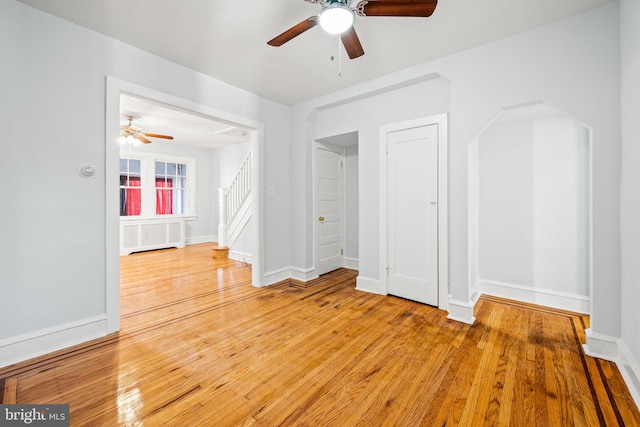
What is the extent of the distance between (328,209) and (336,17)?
3.09 metres

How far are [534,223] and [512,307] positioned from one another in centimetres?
103

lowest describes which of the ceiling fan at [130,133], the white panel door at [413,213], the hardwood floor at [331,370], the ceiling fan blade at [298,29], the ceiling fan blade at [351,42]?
the hardwood floor at [331,370]

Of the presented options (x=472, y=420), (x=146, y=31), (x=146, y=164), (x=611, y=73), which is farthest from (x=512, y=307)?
(x=146, y=164)

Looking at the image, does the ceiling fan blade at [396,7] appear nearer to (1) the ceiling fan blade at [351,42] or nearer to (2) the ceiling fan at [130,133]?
(1) the ceiling fan blade at [351,42]

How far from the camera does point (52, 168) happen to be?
222 centimetres

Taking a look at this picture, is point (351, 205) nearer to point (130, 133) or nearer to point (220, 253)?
point (220, 253)

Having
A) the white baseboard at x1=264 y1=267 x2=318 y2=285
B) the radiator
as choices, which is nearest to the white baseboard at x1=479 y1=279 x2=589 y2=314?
the white baseboard at x1=264 y1=267 x2=318 y2=285

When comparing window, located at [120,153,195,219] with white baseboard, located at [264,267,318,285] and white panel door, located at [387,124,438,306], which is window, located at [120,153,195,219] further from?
white panel door, located at [387,124,438,306]

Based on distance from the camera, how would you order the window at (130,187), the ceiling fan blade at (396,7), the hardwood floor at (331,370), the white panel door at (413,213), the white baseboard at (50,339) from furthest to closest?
1. the window at (130,187)
2. the white panel door at (413,213)
3. the white baseboard at (50,339)
4. the ceiling fan blade at (396,7)
5. the hardwood floor at (331,370)

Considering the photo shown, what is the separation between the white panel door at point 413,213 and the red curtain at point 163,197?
20.8 ft

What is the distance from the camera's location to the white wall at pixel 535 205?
9.64ft

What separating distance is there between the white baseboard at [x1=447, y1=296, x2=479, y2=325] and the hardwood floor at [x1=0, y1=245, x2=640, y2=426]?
0.08 m

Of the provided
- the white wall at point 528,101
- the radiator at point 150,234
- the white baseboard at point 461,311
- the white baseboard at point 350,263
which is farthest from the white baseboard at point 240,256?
the white baseboard at point 461,311

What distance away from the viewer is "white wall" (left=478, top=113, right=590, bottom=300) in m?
2.94
